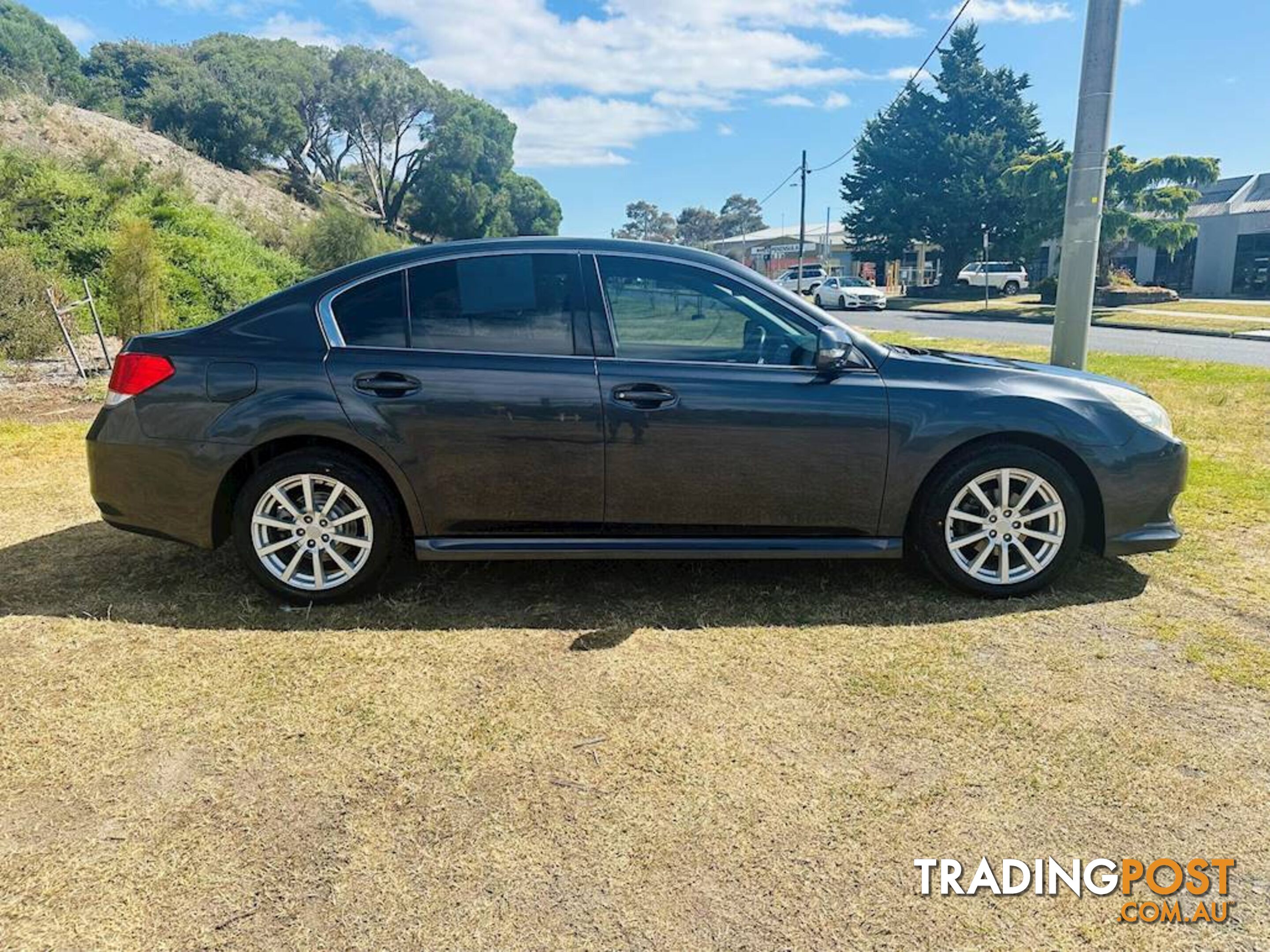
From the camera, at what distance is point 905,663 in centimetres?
325

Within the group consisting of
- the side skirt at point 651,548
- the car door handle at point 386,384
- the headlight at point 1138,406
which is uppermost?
the car door handle at point 386,384

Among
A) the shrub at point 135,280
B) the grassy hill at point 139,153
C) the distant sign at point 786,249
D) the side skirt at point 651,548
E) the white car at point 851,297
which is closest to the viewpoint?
the side skirt at point 651,548

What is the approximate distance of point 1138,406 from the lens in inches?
155

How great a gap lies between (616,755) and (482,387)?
5.51ft

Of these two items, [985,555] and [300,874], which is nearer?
[300,874]

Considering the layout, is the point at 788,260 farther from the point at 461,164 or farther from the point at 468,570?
the point at 468,570

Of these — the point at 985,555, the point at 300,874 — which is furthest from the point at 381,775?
the point at 985,555

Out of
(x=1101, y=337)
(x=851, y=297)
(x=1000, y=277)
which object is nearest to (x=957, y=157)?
(x=1000, y=277)

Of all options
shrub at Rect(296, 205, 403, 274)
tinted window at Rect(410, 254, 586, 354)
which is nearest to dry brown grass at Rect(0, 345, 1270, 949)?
tinted window at Rect(410, 254, 586, 354)

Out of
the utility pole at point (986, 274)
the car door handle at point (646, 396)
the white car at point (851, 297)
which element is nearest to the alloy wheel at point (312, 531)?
the car door handle at point (646, 396)

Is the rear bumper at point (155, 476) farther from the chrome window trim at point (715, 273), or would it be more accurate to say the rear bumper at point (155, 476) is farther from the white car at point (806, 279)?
the white car at point (806, 279)

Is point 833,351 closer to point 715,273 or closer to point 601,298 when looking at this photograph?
point 715,273

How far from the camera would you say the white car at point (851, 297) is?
3369cm

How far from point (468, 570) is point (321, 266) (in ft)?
84.4
